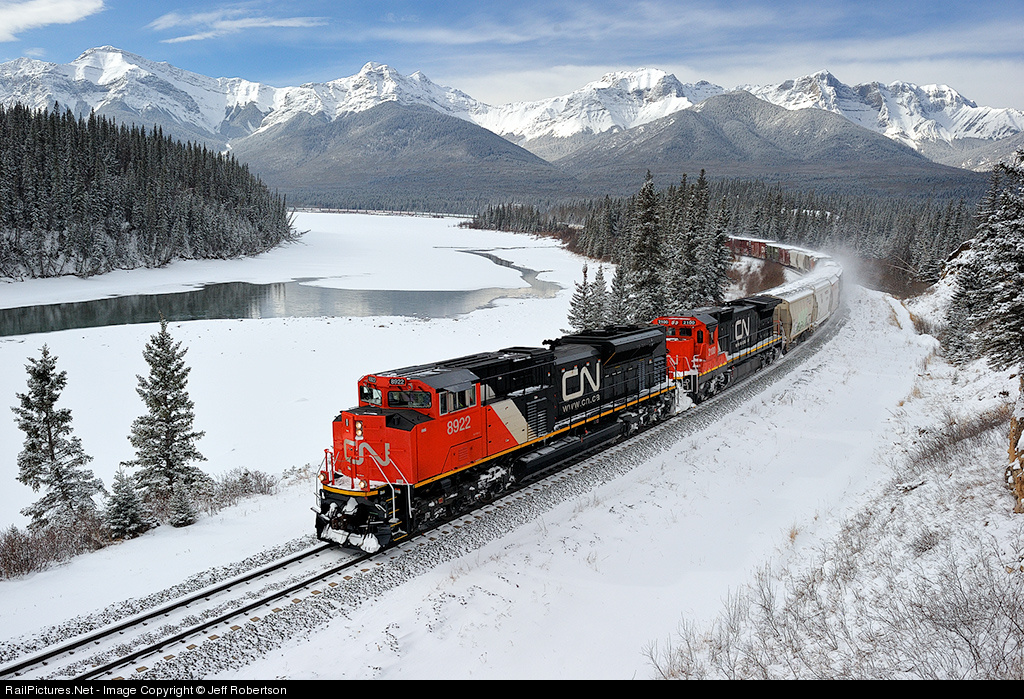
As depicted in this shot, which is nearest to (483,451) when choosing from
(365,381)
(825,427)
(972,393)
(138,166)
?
(365,381)

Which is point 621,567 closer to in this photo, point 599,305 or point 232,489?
point 232,489

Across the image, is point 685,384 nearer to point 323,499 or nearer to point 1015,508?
point 1015,508

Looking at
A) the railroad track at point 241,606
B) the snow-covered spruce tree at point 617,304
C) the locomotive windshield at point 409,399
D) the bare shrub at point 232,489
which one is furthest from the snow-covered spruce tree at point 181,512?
the snow-covered spruce tree at point 617,304

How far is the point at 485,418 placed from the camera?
1633cm

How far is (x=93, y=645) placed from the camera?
10531mm

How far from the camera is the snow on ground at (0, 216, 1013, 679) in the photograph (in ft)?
36.9

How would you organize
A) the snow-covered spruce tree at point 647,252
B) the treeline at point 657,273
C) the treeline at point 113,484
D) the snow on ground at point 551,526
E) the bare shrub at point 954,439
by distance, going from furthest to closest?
the snow-covered spruce tree at point 647,252
the treeline at point 657,273
the bare shrub at point 954,439
the treeline at point 113,484
the snow on ground at point 551,526

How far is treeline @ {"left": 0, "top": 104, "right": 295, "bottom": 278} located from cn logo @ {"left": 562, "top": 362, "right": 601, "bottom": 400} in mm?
83986

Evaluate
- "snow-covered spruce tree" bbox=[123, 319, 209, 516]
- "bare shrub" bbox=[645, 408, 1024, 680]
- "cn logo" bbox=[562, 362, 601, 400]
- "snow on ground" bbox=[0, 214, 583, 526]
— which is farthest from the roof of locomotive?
"snow on ground" bbox=[0, 214, 583, 526]

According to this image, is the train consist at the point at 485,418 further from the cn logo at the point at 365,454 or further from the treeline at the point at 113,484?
the treeline at the point at 113,484

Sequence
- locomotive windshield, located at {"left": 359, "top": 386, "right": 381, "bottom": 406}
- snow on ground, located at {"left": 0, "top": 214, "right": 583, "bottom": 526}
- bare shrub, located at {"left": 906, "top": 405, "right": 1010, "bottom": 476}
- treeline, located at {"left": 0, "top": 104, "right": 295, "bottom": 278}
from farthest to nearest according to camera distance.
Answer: treeline, located at {"left": 0, "top": 104, "right": 295, "bottom": 278}, snow on ground, located at {"left": 0, "top": 214, "right": 583, "bottom": 526}, bare shrub, located at {"left": 906, "top": 405, "right": 1010, "bottom": 476}, locomotive windshield, located at {"left": 359, "top": 386, "right": 381, "bottom": 406}

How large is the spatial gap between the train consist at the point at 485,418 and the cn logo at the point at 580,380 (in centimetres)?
3

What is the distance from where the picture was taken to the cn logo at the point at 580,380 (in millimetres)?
19531

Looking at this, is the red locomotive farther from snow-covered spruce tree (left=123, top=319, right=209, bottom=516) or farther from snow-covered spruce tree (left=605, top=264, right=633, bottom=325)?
snow-covered spruce tree (left=605, top=264, right=633, bottom=325)
